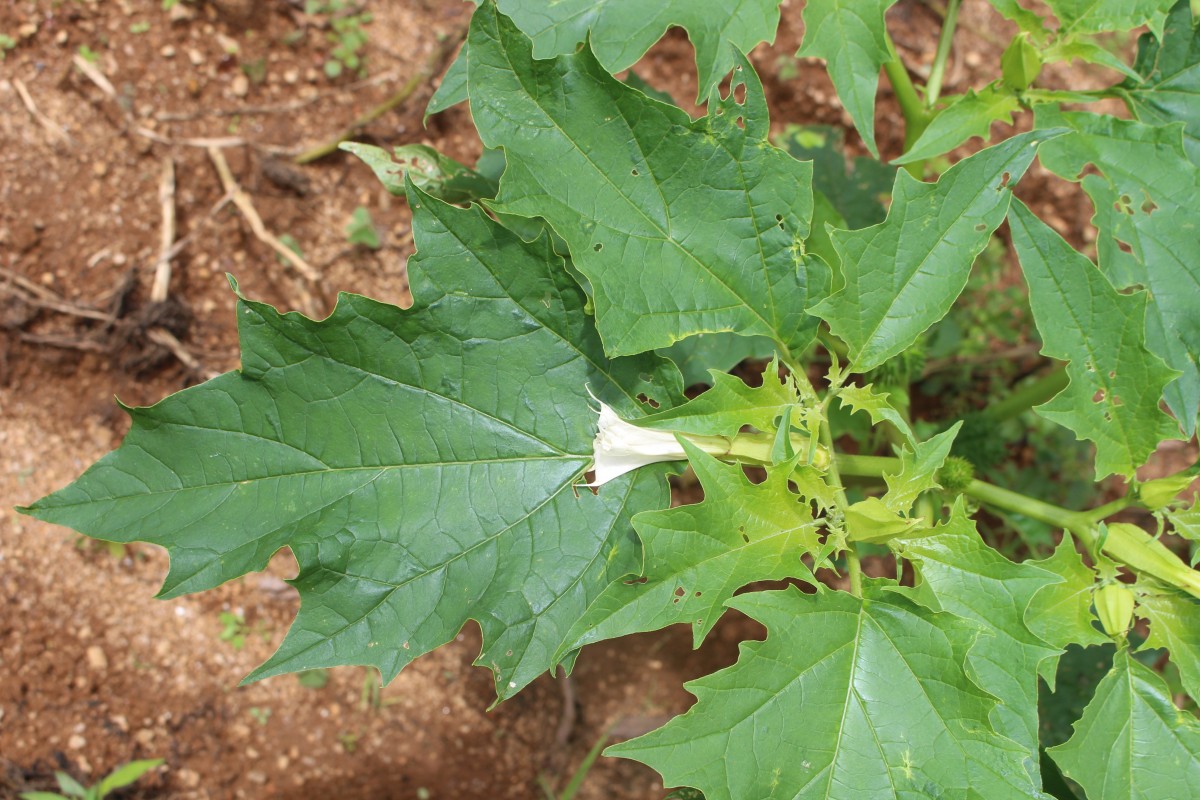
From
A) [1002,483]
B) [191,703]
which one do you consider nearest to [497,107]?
[191,703]

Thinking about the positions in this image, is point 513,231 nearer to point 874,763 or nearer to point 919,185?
Result: point 919,185

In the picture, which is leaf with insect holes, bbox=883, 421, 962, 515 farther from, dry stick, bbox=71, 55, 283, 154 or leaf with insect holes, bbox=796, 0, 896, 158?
dry stick, bbox=71, 55, 283, 154

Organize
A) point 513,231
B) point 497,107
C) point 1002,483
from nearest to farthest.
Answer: point 497,107 → point 513,231 → point 1002,483

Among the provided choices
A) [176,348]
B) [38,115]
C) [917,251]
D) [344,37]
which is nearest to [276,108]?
[344,37]

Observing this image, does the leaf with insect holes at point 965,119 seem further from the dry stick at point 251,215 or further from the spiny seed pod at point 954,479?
the dry stick at point 251,215

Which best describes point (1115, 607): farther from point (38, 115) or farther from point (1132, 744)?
point (38, 115)

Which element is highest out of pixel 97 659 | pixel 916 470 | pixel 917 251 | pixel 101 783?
pixel 917 251

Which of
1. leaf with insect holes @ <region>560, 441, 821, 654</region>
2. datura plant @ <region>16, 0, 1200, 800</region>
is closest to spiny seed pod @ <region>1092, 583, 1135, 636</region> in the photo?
datura plant @ <region>16, 0, 1200, 800</region>
